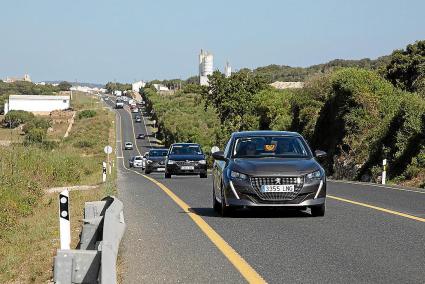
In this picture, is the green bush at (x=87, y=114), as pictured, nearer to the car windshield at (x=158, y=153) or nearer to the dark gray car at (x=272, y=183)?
the car windshield at (x=158, y=153)

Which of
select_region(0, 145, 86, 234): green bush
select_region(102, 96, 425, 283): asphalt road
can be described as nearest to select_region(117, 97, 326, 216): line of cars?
select_region(102, 96, 425, 283): asphalt road

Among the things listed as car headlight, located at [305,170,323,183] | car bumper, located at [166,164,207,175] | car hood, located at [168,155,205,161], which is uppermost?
car headlight, located at [305,170,323,183]

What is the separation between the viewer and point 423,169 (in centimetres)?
3114

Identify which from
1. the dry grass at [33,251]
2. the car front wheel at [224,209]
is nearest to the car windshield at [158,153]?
the dry grass at [33,251]

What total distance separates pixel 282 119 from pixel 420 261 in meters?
57.7

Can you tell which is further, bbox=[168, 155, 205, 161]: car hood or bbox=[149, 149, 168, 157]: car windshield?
bbox=[149, 149, 168, 157]: car windshield

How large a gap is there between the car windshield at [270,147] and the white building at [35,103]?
585ft

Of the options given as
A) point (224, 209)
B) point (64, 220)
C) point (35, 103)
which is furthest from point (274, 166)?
point (35, 103)

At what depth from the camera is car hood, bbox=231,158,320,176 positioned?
13.4 metres

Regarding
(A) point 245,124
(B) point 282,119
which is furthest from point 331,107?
(A) point 245,124

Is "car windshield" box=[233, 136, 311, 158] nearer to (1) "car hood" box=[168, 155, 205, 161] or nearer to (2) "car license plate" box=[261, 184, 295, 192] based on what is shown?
(2) "car license plate" box=[261, 184, 295, 192]

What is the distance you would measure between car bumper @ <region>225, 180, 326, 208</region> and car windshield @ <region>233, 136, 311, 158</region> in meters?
1.21

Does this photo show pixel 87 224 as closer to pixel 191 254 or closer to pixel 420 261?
pixel 191 254

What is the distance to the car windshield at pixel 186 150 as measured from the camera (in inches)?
1353
